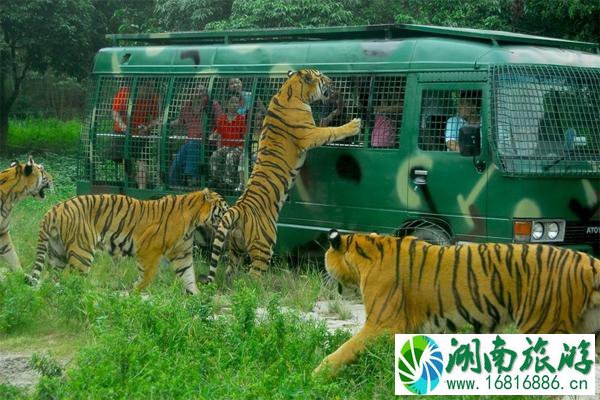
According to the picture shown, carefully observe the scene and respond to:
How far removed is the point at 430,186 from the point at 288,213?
1.86m

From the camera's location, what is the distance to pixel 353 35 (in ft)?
36.1

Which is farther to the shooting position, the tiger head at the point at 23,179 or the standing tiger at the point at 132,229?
the tiger head at the point at 23,179

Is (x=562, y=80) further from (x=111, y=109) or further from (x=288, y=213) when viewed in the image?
(x=111, y=109)

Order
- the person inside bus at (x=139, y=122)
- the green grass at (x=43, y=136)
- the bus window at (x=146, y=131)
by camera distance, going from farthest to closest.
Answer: the green grass at (x=43, y=136) → the person inside bus at (x=139, y=122) → the bus window at (x=146, y=131)

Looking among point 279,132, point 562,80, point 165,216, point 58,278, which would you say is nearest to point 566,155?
point 562,80

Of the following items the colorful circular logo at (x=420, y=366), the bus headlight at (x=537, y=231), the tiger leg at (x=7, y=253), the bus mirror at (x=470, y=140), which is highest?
the bus mirror at (x=470, y=140)

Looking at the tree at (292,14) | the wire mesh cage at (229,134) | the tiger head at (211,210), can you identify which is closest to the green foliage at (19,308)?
the tiger head at (211,210)

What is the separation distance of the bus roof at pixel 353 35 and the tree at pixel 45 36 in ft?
39.5

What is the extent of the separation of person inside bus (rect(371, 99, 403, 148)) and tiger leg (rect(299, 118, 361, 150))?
172 millimetres

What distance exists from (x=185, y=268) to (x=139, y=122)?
9.15 ft

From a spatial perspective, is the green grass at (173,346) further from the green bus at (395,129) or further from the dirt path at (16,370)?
the green bus at (395,129)

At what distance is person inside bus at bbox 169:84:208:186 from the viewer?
11.6 meters

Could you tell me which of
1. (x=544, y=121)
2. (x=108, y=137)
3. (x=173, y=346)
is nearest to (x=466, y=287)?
(x=173, y=346)

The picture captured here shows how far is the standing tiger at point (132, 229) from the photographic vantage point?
990 cm
